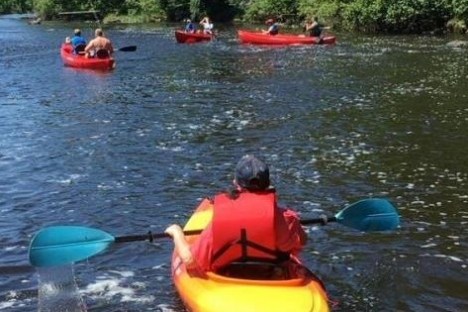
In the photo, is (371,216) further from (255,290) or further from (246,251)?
(255,290)

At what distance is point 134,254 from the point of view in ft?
23.7

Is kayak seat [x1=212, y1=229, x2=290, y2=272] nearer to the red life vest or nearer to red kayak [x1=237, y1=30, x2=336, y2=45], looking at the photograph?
the red life vest

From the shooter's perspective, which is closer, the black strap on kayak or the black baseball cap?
the black strap on kayak

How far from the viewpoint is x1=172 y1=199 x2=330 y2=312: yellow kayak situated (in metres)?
4.75

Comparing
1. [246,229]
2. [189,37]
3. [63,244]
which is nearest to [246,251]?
[246,229]

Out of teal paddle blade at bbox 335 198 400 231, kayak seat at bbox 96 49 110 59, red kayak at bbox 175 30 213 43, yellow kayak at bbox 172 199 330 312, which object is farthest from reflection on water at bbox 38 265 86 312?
red kayak at bbox 175 30 213 43

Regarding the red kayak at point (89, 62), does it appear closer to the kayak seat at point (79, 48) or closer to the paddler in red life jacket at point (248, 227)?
the kayak seat at point (79, 48)

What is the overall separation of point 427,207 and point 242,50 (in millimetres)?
20322

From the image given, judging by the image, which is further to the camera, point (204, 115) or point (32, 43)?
point (32, 43)

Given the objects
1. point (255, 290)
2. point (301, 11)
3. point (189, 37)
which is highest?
point (301, 11)

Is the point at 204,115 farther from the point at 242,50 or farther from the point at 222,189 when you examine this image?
the point at 242,50

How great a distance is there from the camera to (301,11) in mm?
42469

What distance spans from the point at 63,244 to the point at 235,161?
5.23 meters

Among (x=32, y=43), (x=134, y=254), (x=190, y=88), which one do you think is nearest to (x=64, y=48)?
(x=190, y=88)
